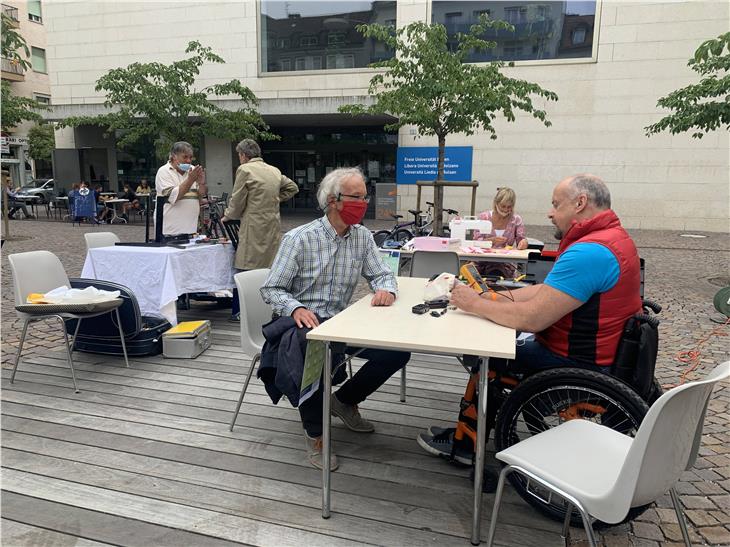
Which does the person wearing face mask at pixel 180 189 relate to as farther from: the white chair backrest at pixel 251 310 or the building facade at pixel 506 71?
the building facade at pixel 506 71

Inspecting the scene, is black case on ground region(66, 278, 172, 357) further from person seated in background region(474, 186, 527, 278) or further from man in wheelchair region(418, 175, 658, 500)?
person seated in background region(474, 186, 527, 278)

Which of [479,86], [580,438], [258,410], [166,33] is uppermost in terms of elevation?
[166,33]

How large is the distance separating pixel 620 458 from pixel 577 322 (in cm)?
60

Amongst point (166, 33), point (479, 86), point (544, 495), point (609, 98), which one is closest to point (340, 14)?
point (166, 33)

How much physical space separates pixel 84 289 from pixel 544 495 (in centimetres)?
332

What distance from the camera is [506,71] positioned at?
569 inches

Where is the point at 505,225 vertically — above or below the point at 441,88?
below

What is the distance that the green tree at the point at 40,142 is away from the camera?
32.0m

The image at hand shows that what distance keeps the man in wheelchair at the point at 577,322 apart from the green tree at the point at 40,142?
36223 mm

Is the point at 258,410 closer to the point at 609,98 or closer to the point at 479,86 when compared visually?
the point at 479,86

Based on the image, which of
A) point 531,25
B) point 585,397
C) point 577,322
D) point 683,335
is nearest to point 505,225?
point 683,335

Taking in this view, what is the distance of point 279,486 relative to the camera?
2.48m

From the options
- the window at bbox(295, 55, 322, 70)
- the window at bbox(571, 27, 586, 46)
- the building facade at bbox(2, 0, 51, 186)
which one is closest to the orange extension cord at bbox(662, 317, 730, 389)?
the window at bbox(571, 27, 586, 46)

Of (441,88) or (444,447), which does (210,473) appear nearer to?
(444,447)
